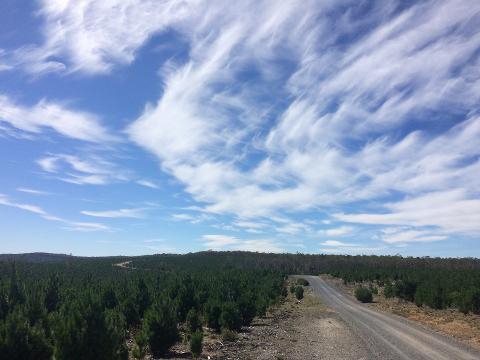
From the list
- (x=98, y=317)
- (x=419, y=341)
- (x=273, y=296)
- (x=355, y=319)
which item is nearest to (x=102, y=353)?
(x=98, y=317)

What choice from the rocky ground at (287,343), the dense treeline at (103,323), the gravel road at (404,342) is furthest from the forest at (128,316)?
the gravel road at (404,342)

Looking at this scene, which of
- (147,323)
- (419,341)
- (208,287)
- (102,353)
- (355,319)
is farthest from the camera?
(208,287)

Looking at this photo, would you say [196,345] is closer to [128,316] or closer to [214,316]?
[214,316]

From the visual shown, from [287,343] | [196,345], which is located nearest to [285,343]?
[287,343]

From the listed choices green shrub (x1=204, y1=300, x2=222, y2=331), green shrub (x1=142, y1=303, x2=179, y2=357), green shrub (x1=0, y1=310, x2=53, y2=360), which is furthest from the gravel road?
green shrub (x1=0, y1=310, x2=53, y2=360)

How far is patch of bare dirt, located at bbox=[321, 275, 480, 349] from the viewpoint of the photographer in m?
25.8

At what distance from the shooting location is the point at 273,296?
4350 cm

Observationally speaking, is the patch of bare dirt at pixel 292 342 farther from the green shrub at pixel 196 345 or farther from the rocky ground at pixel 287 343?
the green shrub at pixel 196 345

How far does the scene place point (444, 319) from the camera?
1300 inches

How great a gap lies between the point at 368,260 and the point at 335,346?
13732 cm

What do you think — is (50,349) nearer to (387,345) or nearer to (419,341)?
(387,345)

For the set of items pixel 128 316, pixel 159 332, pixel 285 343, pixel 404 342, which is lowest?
pixel 285 343

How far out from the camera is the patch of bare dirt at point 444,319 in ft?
84.8

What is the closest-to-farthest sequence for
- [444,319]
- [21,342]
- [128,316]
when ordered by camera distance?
[21,342] < [128,316] < [444,319]
